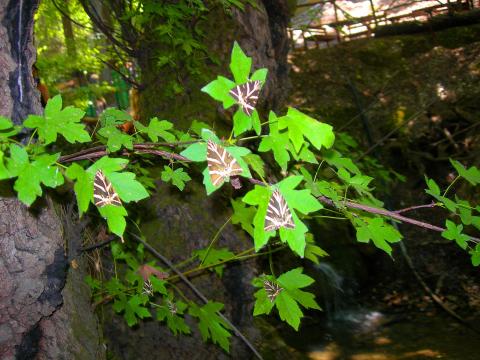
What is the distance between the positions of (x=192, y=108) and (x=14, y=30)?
203cm

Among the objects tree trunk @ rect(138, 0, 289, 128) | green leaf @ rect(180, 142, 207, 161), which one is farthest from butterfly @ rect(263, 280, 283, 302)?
tree trunk @ rect(138, 0, 289, 128)

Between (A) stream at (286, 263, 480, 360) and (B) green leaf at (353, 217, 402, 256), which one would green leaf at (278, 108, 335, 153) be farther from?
(A) stream at (286, 263, 480, 360)

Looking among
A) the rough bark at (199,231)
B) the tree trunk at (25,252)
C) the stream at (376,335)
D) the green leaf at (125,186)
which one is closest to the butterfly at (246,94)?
the green leaf at (125,186)

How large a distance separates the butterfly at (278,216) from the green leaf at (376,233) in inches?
21.9

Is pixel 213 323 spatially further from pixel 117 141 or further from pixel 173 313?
pixel 117 141

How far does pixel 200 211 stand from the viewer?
10.2 feet

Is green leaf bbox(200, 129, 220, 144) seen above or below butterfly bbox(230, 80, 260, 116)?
below

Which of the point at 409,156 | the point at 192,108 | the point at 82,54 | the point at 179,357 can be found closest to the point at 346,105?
the point at 409,156

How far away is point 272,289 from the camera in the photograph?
1871 millimetres

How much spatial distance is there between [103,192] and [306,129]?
1.99ft

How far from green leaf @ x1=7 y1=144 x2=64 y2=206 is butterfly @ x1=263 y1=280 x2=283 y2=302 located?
113 centimetres

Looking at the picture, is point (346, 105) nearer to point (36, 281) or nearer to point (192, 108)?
point (192, 108)

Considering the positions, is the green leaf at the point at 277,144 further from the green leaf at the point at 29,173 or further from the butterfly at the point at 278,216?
the green leaf at the point at 29,173

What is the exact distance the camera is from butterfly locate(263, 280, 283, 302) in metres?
1.86
